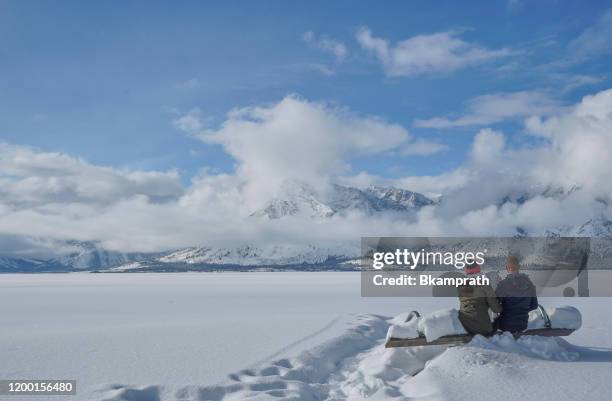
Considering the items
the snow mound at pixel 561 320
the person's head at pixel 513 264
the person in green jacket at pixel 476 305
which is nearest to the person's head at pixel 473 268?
the person in green jacket at pixel 476 305

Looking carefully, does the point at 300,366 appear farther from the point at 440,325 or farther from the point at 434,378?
the point at 434,378

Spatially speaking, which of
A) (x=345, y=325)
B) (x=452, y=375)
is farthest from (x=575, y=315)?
(x=345, y=325)

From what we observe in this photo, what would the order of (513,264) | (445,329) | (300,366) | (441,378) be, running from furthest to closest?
(300,366) < (445,329) < (513,264) < (441,378)

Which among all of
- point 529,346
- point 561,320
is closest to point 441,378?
point 529,346

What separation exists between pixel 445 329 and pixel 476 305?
2.43 ft

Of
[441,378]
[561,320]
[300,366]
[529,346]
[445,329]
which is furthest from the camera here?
[300,366]

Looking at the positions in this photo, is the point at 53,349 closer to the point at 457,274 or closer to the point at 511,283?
the point at 457,274

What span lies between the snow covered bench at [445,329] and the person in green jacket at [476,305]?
177 millimetres

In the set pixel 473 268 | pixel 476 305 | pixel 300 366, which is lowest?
pixel 300 366

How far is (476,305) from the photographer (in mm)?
9828

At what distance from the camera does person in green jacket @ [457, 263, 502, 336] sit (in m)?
9.73

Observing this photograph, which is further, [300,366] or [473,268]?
[300,366]

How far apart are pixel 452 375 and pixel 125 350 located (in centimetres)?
791

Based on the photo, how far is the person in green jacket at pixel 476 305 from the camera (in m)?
9.73
